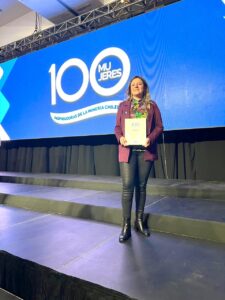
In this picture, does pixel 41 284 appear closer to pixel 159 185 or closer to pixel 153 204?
pixel 153 204

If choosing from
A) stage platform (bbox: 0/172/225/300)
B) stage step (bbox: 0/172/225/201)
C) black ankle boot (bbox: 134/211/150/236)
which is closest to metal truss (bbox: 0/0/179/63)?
stage step (bbox: 0/172/225/201)

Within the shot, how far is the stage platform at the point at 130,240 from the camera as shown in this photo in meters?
1.29

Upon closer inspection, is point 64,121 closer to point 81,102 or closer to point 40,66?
point 81,102

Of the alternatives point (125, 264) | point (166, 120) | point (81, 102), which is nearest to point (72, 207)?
point (125, 264)

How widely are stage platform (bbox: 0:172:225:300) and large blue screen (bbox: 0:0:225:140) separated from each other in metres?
0.98

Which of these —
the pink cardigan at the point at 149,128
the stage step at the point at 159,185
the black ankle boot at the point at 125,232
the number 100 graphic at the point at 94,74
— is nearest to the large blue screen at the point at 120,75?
the number 100 graphic at the point at 94,74

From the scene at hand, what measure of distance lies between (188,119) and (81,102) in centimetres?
162

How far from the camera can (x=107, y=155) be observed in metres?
4.12

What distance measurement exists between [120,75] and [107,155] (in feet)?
4.15

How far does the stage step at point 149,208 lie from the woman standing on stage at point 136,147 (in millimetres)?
361

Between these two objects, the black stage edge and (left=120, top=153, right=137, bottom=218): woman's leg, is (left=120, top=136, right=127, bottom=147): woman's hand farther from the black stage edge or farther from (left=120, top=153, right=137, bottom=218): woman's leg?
the black stage edge

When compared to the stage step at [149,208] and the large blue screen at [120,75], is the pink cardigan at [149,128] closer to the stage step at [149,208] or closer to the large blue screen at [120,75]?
the stage step at [149,208]

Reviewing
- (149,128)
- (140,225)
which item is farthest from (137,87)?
(140,225)

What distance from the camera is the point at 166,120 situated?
308 centimetres
